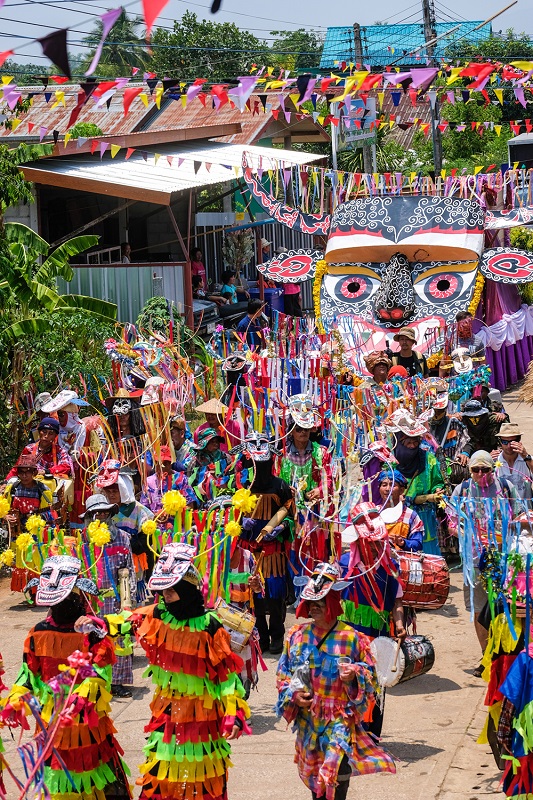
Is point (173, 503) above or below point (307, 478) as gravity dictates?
above

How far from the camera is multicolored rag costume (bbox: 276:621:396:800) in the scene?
5410mm

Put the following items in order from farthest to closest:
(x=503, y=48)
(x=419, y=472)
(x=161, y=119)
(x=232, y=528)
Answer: (x=503, y=48) < (x=161, y=119) < (x=419, y=472) < (x=232, y=528)

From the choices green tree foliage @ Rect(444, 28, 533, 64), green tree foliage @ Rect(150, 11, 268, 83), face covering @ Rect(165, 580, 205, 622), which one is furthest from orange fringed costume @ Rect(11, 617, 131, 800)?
green tree foliage @ Rect(150, 11, 268, 83)

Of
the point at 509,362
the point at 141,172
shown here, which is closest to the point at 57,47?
the point at 141,172

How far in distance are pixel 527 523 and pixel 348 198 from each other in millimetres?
12499

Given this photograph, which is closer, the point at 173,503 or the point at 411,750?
the point at 173,503

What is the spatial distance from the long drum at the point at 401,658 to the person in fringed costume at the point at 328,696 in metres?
0.89

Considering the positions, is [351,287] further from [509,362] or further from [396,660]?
[396,660]

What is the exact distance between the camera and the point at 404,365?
12484 millimetres

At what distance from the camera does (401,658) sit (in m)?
7.03

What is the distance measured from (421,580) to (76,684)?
265 centimetres

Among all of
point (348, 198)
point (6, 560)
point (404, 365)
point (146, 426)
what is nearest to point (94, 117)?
point (348, 198)

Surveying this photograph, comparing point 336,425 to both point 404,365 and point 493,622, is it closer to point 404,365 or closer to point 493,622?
point 404,365

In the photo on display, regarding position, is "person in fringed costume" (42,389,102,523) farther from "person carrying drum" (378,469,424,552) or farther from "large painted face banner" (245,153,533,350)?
"large painted face banner" (245,153,533,350)
